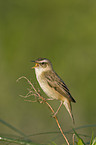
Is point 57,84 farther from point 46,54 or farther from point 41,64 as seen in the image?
point 46,54

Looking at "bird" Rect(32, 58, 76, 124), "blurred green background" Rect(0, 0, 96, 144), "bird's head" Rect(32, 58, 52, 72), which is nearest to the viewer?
"bird" Rect(32, 58, 76, 124)

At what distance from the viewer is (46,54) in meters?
7.29

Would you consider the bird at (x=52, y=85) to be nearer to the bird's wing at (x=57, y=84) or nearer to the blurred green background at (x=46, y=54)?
the bird's wing at (x=57, y=84)

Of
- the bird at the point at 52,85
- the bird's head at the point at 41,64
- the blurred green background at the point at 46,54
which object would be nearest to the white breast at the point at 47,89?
the bird at the point at 52,85

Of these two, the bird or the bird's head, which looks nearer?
the bird

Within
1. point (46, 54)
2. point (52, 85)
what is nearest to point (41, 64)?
point (52, 85)

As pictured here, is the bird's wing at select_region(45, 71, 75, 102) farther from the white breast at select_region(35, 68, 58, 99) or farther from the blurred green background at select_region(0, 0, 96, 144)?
the blurred green background at select_region(0, 0, 96, 144)

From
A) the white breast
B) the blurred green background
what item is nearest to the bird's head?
the white breast

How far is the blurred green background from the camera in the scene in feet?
22.5

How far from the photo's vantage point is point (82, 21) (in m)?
8.09

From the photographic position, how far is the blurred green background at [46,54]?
684cm

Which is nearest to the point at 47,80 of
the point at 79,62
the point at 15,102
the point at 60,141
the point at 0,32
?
the point at 60,141

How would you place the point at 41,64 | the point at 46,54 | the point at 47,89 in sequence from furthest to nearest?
the point at 46,54
the point at 41,64
the point at 47,89

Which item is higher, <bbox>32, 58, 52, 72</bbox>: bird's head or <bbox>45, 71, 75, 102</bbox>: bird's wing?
<bbox>32, 58, 52, 72</bbox>: bird's head
